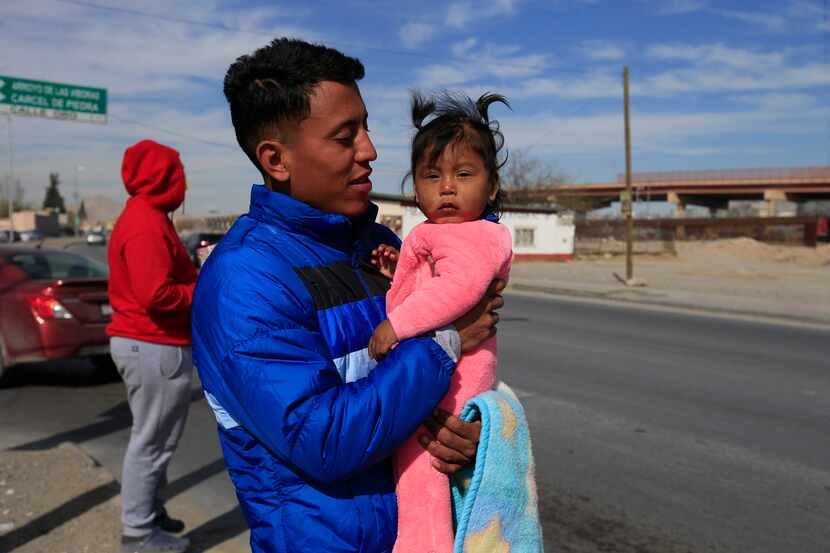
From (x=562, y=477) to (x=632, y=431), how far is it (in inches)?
54.8

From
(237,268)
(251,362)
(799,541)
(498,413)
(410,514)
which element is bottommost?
(799,541)

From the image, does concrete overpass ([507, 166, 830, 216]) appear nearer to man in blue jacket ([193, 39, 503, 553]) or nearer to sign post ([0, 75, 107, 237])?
sign post ([0, 75, 107, 237])

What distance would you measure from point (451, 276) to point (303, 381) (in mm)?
498

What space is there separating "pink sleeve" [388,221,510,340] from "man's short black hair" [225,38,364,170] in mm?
462

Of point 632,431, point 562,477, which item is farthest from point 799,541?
point 632,431

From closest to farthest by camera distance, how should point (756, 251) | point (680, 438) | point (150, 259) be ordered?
point (150, 259)
point (680, 438)
point (756, 251)

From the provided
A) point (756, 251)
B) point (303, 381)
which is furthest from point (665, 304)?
point (756, 251)

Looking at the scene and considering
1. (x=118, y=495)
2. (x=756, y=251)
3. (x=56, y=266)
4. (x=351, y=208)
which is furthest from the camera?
(x=756, y=251)

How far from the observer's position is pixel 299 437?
1453 mm

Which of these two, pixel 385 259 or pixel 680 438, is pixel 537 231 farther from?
pixel 385 259

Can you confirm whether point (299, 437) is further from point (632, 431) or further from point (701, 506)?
point (632, 431)

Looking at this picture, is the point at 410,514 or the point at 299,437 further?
the point at 410,514

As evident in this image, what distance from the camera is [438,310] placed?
5.65ft

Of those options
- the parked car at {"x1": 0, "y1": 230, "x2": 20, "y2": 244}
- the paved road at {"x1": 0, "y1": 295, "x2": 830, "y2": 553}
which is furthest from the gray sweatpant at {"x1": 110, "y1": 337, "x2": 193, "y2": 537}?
the parked car at {"x1": 0, "y1": 230, "x2": 20, "y2": 244}
